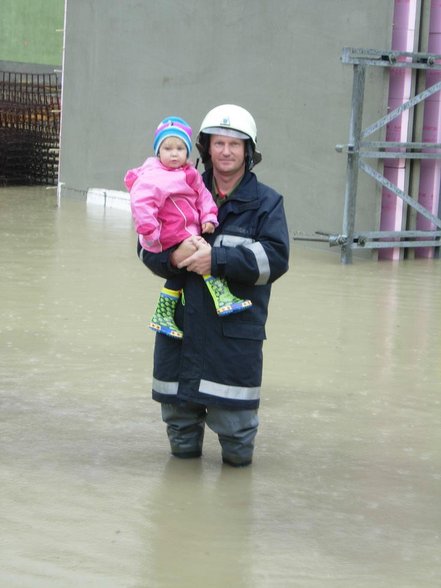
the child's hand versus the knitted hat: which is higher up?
the knitted hat

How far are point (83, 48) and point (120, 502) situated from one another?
13.7 meters

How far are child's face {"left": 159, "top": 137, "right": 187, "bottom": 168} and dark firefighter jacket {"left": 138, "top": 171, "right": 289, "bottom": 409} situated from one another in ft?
0.92

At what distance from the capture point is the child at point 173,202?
473cm

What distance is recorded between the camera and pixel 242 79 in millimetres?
13648

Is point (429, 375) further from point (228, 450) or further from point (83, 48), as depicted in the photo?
point (83, 48)

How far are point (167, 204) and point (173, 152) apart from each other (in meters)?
0.22

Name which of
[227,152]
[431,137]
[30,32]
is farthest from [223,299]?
[30,32]

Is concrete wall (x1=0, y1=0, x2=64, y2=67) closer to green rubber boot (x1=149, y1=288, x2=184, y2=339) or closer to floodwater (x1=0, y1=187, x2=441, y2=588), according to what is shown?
floodwater (x1=0, y1=187, x2=441, y2=588)

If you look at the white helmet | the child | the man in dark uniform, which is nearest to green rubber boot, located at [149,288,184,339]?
the man in dark uniform

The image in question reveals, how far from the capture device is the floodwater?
405 centimetres

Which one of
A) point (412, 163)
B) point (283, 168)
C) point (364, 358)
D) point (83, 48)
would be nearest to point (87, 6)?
point (83, 48)

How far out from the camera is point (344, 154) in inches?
481

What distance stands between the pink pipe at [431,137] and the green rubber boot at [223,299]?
764 centimetres

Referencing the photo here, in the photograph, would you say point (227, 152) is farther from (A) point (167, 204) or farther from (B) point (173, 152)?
(A) point (167, 204)
